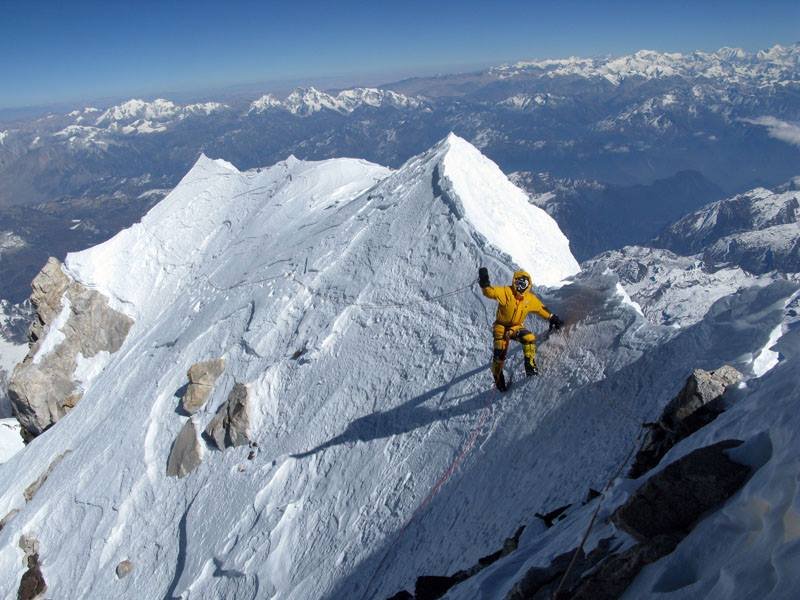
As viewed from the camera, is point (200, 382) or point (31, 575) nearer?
point (31, 575)

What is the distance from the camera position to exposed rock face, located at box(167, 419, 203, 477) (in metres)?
17.8

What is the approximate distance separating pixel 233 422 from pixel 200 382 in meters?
3.56

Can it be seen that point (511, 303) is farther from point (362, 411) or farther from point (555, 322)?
point (362, 411)

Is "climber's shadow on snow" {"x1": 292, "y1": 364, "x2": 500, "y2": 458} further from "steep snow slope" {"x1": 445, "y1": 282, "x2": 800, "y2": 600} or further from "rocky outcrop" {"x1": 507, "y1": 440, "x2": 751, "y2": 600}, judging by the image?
"rocky outcrop" {"x1": 507, "y1": 440, "x2": 751, "y2": 600}

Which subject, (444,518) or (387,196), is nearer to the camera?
(444,518)

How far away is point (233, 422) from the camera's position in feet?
57.5

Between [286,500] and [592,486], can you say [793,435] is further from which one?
[286,500]

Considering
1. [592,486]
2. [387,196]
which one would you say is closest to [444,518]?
[592,486]

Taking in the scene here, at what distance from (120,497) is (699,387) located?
62.8 feet

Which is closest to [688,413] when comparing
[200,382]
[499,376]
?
[499,376]

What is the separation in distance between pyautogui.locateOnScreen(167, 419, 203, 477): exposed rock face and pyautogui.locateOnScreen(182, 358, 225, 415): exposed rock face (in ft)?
3.34

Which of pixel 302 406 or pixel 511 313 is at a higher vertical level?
pixel 511 313

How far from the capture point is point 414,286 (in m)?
18.1

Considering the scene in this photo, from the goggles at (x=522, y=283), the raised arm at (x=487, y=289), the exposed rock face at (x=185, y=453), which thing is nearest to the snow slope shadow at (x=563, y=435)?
the goggles at (x=522, y=283)
